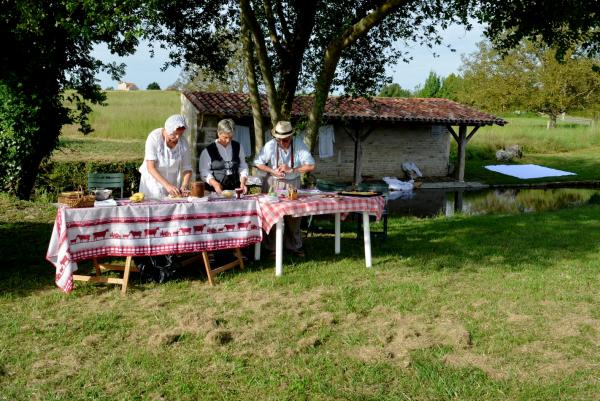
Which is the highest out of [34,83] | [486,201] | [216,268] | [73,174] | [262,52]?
[262,52]

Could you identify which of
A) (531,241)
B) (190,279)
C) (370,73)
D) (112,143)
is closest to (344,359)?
(190,279)

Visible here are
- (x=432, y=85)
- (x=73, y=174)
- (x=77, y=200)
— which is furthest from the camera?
(x=432, y=85)

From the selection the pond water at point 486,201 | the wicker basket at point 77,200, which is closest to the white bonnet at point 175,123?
the wicker basket at point 77,200

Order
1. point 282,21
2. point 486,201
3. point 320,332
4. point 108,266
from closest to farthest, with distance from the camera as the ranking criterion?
point 320,332
point 108,266
point 282,21
point 486,201

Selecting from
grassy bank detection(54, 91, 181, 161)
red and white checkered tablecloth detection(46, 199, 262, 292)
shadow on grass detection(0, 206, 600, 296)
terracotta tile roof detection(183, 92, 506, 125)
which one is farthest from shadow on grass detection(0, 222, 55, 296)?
grassy bank detection(54, 91, 181, 161)

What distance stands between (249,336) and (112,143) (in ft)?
65.0

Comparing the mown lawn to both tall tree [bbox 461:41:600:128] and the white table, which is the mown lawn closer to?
the white table

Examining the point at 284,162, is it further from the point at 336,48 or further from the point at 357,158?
the point at 357,158

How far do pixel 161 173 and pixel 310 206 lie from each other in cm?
142

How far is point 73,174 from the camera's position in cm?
1133

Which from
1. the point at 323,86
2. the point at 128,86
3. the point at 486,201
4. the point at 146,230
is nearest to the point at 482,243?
the point at 323,86

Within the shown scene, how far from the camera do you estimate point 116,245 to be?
4629 mm

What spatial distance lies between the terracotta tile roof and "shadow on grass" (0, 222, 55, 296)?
854 centimetres

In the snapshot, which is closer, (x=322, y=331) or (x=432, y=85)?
(x=322, y=331)
